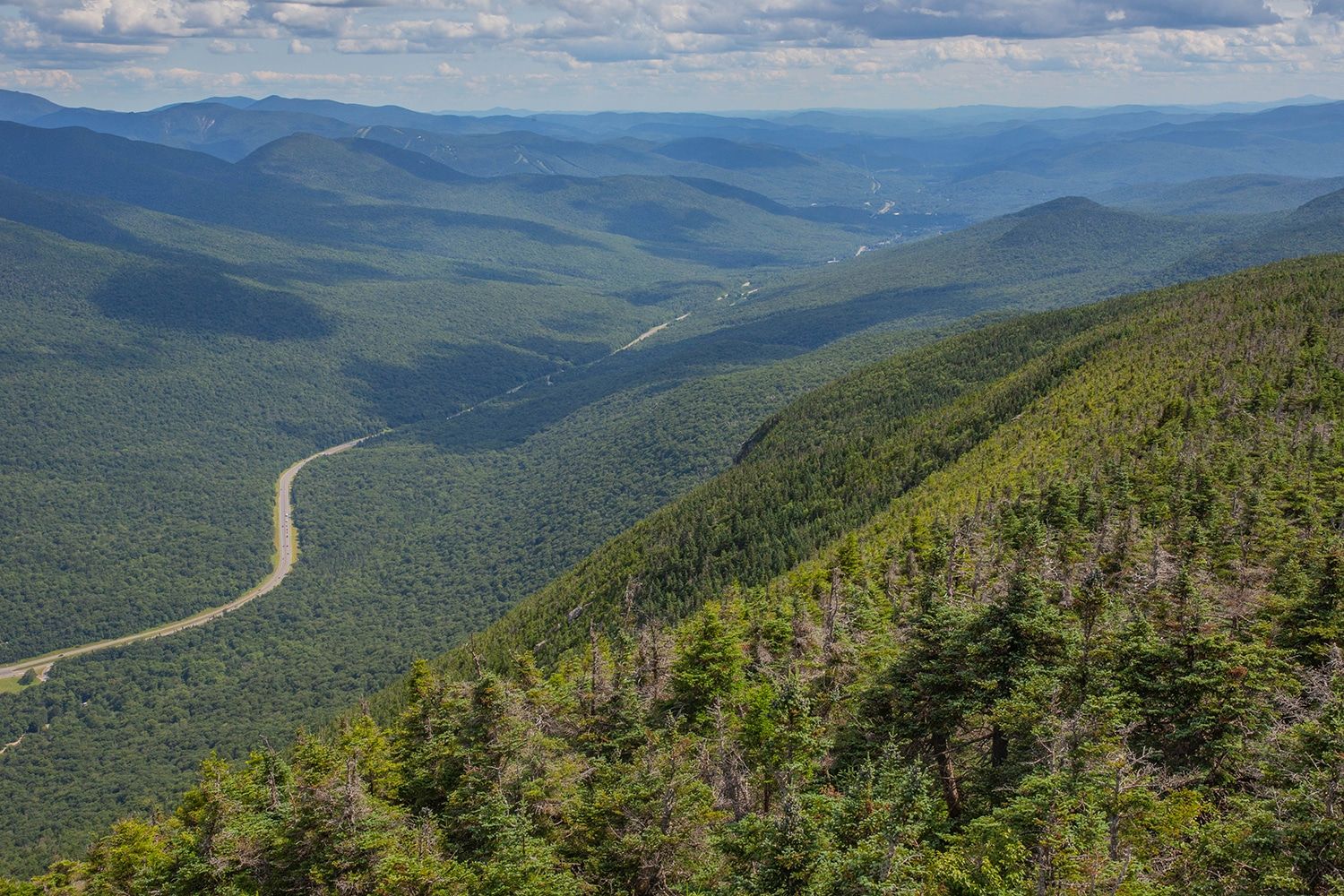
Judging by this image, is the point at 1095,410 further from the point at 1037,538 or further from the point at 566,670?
the point at 566,670

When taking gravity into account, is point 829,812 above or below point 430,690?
above

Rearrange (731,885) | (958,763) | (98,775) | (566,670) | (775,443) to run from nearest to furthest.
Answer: (731,885) → (958,763) → (566,670) → (98,775) → (775,443)

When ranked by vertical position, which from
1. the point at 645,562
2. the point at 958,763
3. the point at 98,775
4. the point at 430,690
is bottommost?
the point at 98,775

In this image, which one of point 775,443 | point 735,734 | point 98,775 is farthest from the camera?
point 775,443

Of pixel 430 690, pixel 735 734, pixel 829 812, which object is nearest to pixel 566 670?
pixel 430 690

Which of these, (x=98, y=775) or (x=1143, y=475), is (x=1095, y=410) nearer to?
(x=1143, y=475)

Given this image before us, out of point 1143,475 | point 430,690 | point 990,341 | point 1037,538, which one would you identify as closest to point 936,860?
point 1037,538

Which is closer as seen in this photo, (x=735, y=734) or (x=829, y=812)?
(x=829, y=812)
